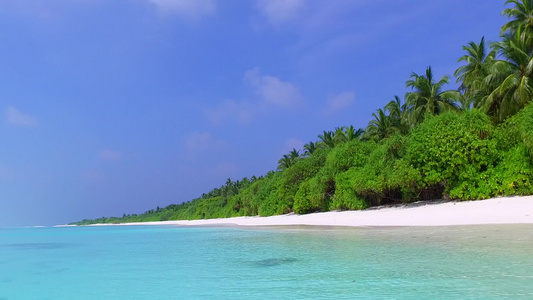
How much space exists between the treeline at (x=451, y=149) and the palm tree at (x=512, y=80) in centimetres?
5

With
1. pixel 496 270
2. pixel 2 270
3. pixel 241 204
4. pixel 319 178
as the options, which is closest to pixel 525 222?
pixel 496 270

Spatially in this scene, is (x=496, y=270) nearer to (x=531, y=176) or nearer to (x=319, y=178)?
(x=531, y=176)

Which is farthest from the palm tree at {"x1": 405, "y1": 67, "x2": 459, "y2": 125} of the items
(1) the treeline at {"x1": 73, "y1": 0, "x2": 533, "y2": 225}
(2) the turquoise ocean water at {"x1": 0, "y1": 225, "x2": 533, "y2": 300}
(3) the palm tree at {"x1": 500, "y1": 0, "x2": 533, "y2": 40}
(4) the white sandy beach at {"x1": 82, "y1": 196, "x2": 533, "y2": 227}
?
(2) the turquoise ocean water at {"x1": 0, "y1": 225, "x2": 533, "y2": 300}

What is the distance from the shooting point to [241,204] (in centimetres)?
6231

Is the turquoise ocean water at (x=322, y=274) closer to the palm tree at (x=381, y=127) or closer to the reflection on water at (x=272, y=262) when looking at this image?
the reflection on water at (x=272, y=262)

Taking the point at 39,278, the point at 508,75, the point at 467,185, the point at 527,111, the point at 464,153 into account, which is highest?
the point at 508,75

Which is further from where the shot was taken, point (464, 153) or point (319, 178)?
point (319, 178)

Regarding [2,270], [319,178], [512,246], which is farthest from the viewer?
[319,178]

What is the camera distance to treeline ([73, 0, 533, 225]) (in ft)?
61.3

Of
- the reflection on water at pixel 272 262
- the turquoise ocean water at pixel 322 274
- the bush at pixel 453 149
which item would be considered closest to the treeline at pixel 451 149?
the bush at pixel 453 149

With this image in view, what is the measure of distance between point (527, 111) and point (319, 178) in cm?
1707

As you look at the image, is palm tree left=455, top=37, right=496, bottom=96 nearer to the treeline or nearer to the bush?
the treeline

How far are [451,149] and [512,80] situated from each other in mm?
6481

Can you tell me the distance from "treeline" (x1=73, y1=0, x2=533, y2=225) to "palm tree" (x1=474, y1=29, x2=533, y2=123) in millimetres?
53
